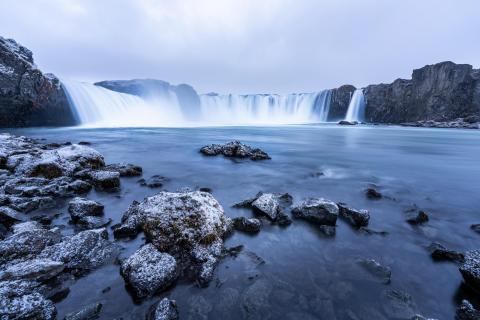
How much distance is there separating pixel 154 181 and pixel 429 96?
73.6 meters

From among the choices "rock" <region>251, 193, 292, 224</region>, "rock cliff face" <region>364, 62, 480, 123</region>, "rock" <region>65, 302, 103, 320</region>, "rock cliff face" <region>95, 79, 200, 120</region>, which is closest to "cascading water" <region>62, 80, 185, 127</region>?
"rock cliff face" <region>95, 79, 200, 120</region>

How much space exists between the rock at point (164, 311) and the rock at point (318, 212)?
3334 millimetres

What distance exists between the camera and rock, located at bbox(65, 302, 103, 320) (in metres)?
2.70

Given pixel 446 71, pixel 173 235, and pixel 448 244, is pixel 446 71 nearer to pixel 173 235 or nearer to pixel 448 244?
pixel 448 244

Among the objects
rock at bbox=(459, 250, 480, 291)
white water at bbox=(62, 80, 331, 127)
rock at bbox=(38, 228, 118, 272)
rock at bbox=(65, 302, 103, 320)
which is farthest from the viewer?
white water at bbox=(62, 80, 331, 127)

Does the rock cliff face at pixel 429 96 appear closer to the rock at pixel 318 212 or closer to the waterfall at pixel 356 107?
the waterfall at pixel 356 107

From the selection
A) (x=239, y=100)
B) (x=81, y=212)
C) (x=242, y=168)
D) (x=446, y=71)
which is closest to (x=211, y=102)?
(x=239, y=100)

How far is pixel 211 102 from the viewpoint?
8012 cm

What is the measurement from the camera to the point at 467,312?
2848 millimetres

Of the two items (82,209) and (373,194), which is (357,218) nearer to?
(373,194)

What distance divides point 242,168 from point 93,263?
7409 millimetres

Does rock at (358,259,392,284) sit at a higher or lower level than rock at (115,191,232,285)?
lower

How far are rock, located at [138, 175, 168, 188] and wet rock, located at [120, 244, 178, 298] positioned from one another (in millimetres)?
4451

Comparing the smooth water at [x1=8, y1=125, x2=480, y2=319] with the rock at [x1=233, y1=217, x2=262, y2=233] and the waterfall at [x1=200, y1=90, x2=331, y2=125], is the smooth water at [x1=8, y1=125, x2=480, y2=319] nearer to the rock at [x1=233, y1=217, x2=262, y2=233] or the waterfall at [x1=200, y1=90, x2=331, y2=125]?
the rock at [x1=233, y1=217, x2=262, y2=233]
